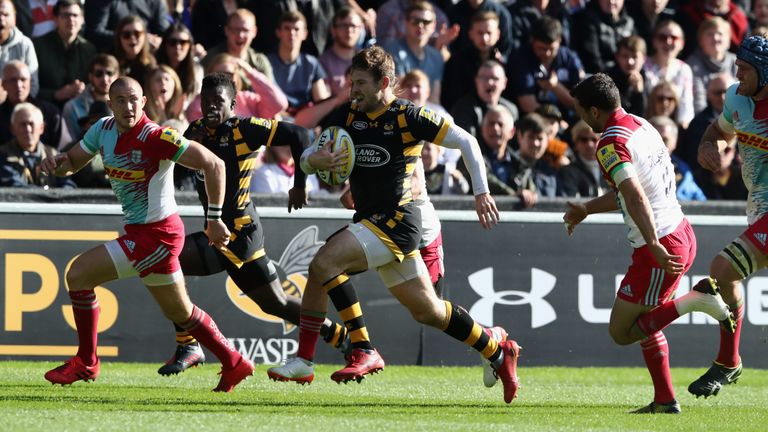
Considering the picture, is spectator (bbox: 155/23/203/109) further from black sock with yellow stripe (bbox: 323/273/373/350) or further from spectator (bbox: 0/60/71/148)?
black sock with yellow stripe (bbox: 323/273/373/350)

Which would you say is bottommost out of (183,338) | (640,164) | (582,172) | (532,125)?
(183,338)

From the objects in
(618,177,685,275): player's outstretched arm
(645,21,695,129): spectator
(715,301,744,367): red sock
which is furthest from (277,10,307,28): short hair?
(618,177,685,275): player's outstretched arm

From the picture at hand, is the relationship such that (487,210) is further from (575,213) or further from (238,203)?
(238,203)

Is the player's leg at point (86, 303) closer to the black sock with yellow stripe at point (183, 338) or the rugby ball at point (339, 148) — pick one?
the black sock with yellow stripe at point (183, 338)

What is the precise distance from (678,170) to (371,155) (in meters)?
5.89

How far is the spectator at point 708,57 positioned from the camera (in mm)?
14953

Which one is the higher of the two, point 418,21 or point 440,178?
point 418,21

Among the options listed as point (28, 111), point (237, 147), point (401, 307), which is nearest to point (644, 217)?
point (237, 147)

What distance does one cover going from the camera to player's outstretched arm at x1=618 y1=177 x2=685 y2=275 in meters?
7.48

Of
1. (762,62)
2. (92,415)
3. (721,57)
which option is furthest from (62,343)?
(721,57)

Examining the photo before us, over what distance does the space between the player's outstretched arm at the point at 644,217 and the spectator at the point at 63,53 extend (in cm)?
722

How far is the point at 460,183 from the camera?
12.6 m

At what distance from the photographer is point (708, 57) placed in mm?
15055

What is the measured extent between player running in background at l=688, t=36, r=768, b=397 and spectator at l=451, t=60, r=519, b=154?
188 inches
